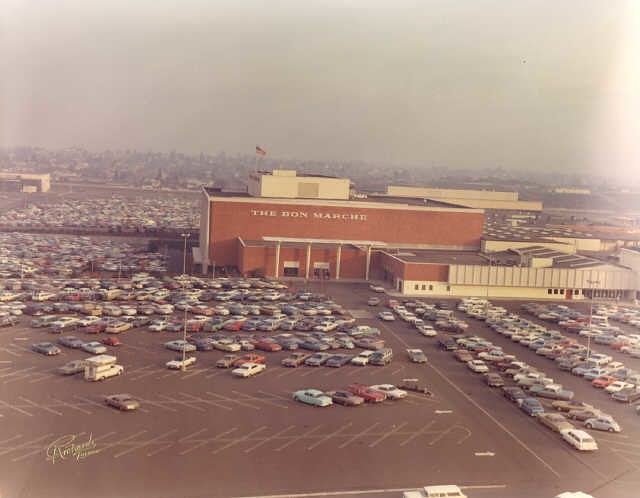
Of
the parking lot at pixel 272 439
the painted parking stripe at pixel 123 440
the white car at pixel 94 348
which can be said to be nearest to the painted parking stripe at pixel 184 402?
the parking lot at pixel 272 439

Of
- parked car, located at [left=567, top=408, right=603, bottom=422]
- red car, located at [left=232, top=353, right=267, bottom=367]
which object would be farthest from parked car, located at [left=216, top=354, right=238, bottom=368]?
parked car, located at [left=567, top=408, right=603, bottom=422]

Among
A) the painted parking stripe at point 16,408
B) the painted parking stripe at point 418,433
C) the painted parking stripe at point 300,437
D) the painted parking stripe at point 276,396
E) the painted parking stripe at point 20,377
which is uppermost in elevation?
the painted parking stripe at point 418,433

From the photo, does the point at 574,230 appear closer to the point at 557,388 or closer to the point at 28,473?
the point at 557,388

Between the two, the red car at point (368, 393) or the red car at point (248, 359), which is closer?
the red car at point (368, 393)

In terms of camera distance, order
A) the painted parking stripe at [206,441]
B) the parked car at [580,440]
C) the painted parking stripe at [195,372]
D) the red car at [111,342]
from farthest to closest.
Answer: the red car at [111,342], the painted parking stripe at [195,372], the parked car at [580,440], the painted parking stripe at [206,441]

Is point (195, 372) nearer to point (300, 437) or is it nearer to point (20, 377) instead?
point (20, 377)

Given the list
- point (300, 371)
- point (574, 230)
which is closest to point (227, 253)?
point (300, 371)
